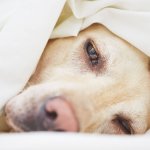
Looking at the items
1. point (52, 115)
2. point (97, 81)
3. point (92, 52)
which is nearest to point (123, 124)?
point (97, 81)

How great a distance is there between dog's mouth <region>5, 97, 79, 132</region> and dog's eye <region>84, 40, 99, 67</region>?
48cm

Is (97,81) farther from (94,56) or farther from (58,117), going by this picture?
(58,117)

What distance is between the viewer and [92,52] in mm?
1907

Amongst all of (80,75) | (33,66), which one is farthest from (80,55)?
(33,66)

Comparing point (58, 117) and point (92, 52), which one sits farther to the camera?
point (92, 52)

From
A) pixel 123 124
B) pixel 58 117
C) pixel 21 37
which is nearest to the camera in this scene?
pixel 58 117

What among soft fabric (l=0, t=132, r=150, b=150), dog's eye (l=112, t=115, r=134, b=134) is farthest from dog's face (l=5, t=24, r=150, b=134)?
soft fabric (l=0, t=132, r=150, b=150)

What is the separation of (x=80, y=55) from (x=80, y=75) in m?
0.14

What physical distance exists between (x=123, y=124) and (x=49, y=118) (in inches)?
22.8

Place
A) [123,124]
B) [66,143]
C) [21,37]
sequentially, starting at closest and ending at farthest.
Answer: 1. [66,143]
2. [21,37]
3. [123,124]

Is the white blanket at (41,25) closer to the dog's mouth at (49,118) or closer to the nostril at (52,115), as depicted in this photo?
the dog's mouth at (49,118)

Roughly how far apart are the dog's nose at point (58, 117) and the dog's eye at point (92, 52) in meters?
0.52

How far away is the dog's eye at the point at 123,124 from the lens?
1853mm

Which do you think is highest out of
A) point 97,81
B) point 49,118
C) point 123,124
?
point 49,118
